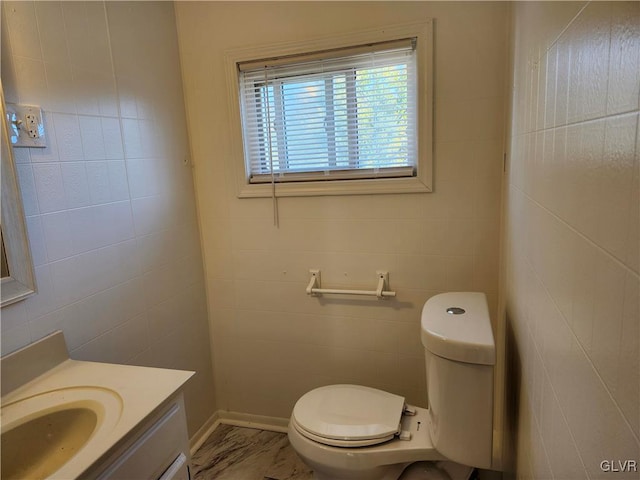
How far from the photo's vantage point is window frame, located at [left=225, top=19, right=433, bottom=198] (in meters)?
1.67

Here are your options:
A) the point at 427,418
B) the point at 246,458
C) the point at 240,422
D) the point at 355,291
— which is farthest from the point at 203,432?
the point at 427,418

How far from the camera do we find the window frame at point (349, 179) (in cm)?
167

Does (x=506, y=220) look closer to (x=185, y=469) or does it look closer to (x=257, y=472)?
(x=185, y=469)

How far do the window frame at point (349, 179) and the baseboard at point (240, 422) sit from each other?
126cm

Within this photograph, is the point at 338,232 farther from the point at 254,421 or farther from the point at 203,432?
the point at 203,432

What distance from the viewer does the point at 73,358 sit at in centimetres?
142

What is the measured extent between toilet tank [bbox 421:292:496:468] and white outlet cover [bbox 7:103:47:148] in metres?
1.37

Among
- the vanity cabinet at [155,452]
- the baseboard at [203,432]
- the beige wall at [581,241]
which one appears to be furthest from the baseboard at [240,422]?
the beige wall at [581,241]

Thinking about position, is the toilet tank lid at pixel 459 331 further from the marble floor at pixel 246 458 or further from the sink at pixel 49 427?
the marble floor at pixel 246 458

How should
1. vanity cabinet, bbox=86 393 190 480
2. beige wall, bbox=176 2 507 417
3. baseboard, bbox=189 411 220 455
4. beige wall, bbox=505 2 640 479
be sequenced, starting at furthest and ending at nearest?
baseboard, bbox=189 411 220 455 < beige wall, bbox=176 2 507 417 < vanity cabinet, bbox=86 393 190 480 < beige wall, bbox=505 2 640 479

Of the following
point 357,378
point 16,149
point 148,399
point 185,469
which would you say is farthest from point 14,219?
point 357,378

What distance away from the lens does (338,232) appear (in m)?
1.93

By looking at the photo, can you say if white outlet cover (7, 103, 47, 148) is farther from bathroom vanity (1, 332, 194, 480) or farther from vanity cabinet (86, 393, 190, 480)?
vanity cabinet (86, 393, 190, 480)

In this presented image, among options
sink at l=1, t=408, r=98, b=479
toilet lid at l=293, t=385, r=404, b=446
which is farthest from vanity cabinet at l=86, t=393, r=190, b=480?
toilet lid at l=293, t=385, r=404, b=446
